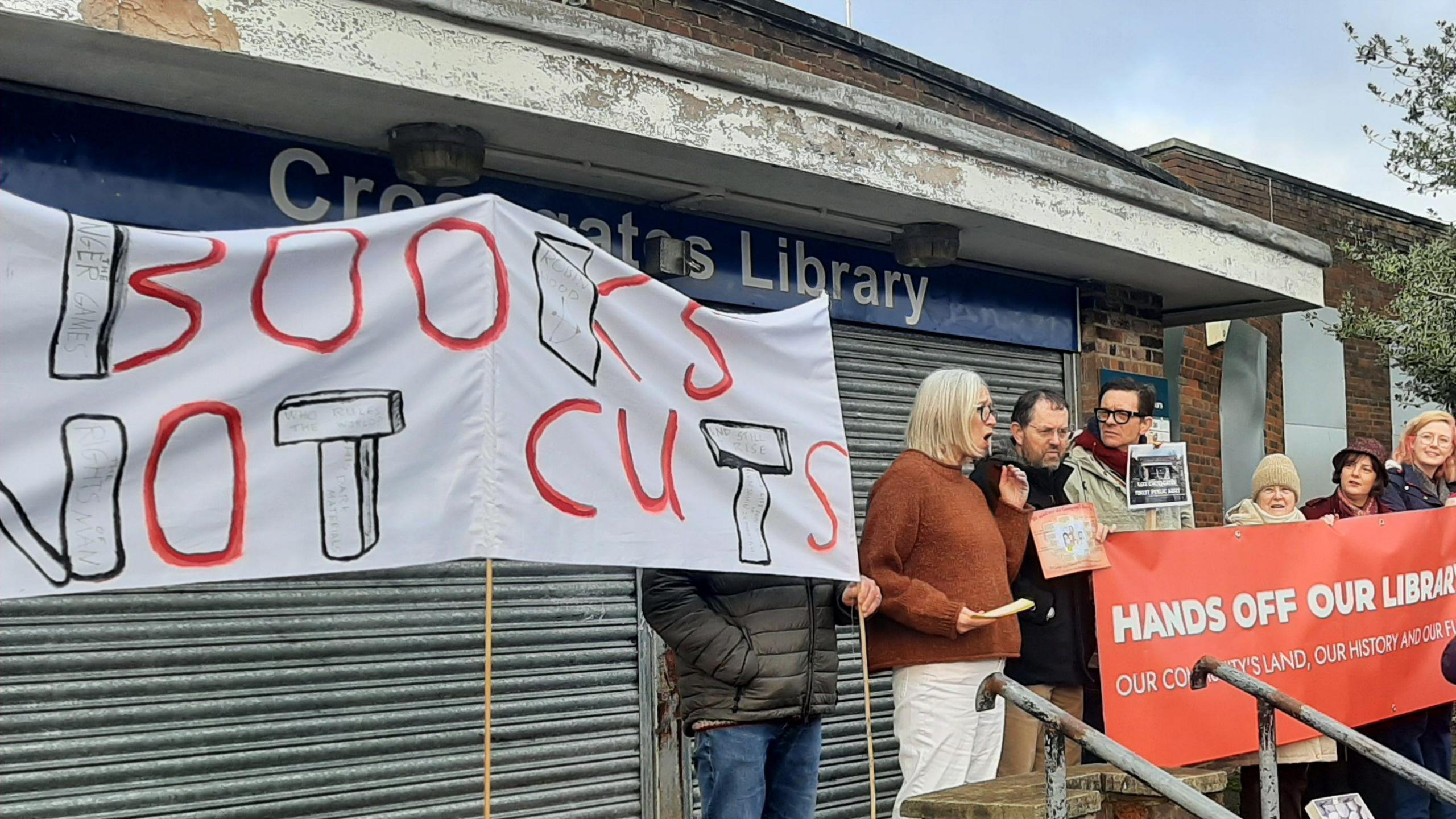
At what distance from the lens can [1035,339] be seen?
8141 mm

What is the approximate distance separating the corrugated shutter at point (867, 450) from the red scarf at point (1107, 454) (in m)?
1.42

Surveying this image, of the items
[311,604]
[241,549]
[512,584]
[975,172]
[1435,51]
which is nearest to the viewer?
[241,549]

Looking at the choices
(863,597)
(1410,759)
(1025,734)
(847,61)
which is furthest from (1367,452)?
(847,61)

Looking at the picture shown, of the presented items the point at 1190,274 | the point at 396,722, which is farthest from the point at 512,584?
the point at 1190,274

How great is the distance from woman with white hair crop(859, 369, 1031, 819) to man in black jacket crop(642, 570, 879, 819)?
0.39 m

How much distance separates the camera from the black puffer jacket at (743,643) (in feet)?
13.5

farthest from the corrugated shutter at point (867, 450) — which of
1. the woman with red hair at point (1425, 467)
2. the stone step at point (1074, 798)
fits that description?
the stone step at point (1074, 798)

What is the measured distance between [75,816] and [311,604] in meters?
1.05

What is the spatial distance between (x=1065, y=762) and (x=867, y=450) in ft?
11.5

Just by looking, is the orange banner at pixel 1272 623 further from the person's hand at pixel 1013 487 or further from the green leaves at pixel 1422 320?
the green leaves at pixel 1422 320

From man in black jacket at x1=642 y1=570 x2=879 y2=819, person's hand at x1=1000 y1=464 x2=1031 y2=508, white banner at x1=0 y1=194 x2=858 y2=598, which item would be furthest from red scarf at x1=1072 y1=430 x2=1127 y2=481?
white banner at x1=0 y1=194 x2=858 y2=598

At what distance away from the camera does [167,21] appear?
4.22m

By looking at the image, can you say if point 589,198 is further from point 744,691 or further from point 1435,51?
point 1435,51

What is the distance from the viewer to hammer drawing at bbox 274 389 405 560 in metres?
3.18
